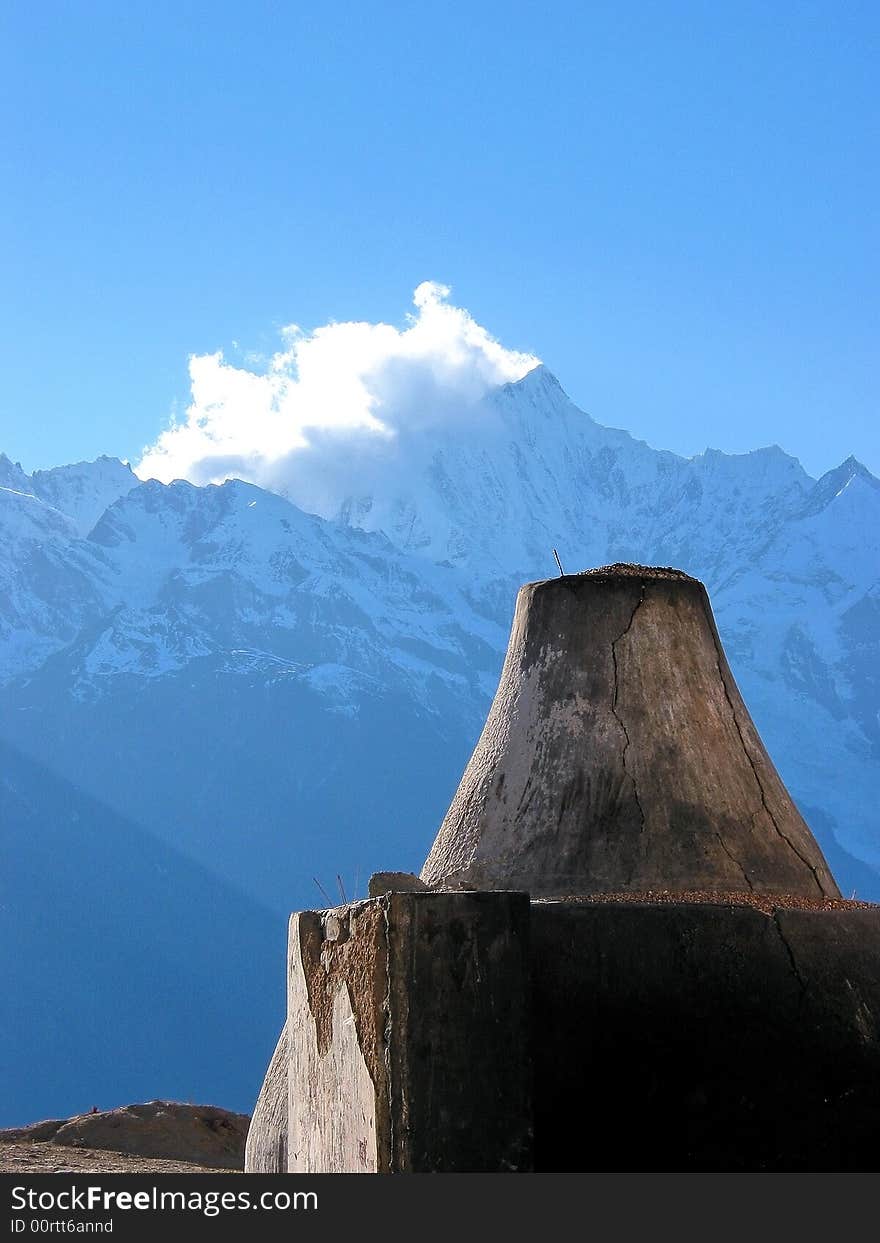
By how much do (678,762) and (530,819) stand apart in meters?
0.61

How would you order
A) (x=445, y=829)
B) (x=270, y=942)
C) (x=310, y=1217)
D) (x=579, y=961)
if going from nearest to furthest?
(x=310, y=1217), (x=579, y=961), (x=445, y=829), (x=270, y=942)

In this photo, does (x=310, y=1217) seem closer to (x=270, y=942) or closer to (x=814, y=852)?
(x=814, y=852)

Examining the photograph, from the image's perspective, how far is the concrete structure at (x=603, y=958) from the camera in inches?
187

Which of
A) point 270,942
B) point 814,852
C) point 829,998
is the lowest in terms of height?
point 829,998

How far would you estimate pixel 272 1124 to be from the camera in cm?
672

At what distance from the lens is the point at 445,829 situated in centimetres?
665

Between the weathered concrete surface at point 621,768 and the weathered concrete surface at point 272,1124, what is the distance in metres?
1.13

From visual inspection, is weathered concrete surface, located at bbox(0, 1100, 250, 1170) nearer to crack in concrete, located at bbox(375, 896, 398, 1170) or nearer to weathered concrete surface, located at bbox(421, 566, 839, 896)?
weathered concrete surface, located at bbox(421, 566, 839, 896)

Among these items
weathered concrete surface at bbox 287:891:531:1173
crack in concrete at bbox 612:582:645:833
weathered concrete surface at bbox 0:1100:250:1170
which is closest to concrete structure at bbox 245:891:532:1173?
weathered concrete surface at bbox 287:891:531:1173

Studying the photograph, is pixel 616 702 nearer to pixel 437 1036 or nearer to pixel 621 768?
pixel 621 768

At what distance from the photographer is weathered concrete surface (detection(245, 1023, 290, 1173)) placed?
6.56 m

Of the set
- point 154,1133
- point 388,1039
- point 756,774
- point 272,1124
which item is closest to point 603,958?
point 388,1039

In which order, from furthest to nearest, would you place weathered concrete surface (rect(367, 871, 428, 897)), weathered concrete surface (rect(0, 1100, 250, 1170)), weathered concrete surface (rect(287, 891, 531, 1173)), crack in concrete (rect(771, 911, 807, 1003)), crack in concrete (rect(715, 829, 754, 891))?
weathered concrete surface (rect(0, 1100, 250, 1170)), crack in concrete (rect(715, 829, 754, 891)), weathered concrete surface (rect(367, 871, 428, 897)), crack in concrete (rect(771, 911, 807, 1003)), weathered concrete surface (rect(287, 891, 531, 1173))

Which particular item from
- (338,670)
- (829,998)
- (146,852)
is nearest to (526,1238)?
(829,998)
